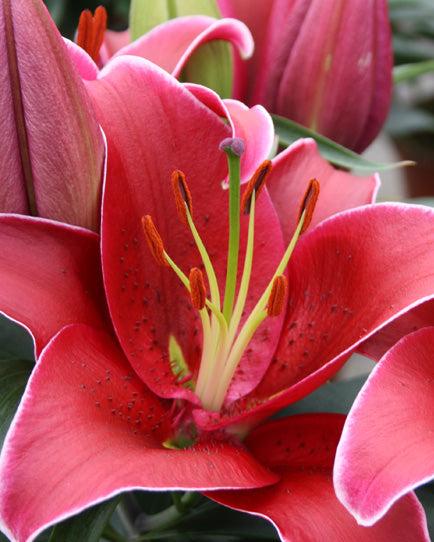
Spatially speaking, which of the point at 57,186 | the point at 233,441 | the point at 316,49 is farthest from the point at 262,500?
the point at 316,49

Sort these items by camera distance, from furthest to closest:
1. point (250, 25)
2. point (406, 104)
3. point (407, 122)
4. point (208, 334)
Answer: point (406, 104) < point (407, 122) < point (250, 25) < point (208, 334)

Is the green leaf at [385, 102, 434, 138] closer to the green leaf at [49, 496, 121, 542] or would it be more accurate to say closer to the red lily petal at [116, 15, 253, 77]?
the red lily petal at [116, 15, 253, 77]

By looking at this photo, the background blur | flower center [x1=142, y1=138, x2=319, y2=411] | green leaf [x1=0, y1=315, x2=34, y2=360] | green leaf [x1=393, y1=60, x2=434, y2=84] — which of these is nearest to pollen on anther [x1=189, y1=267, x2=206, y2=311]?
flower center [x1=142, y1=138, x2=319, y2=411]

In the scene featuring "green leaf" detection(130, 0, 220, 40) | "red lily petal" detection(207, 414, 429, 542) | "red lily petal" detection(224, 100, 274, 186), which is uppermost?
"green leaf" detection(130, 0, 220, 40)

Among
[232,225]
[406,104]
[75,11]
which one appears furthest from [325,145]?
[75,11]

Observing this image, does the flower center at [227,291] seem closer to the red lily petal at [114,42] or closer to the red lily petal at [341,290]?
the red lily petal at [341,290]

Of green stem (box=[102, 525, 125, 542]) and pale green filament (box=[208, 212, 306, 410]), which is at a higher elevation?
pale green filament (box=[208, 212, 306, 410])

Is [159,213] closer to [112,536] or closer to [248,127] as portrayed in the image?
[248,127]
